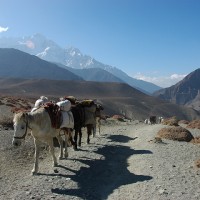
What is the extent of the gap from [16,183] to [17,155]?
14.7 feet

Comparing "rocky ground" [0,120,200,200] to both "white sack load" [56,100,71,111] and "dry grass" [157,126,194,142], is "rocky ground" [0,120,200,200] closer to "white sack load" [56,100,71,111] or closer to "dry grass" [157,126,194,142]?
"white sack load" [56,100,71,111]

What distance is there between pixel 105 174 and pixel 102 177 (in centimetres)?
46

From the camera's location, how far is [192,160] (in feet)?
56.5

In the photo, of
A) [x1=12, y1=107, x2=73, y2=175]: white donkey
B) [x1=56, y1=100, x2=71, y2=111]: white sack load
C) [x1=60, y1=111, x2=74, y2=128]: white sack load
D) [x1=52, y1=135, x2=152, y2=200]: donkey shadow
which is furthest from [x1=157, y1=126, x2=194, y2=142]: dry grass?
[x1=12, y1=107, x2=73, y2=175]: white donkey

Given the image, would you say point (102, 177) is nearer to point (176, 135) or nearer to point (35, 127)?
point (35, 127)

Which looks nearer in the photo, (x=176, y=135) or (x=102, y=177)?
(x=102, y=177)

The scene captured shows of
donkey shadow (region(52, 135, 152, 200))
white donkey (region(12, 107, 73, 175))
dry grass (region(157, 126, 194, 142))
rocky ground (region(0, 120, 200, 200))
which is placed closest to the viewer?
rocky ground (region(0, 120, 200, 200))

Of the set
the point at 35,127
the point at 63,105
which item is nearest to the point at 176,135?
the point at 63,105

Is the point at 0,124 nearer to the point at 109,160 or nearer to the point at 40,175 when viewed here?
the point at 109,160

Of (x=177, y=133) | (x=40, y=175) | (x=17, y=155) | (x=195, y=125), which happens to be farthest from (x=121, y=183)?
(x=195, y=125)

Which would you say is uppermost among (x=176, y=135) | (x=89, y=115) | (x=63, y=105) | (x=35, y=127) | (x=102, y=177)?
(x=63, y=105)

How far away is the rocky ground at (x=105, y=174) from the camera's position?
12.3 meters

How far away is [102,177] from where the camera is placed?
1462 cm

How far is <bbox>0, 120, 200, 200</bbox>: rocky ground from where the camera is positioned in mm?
12320
